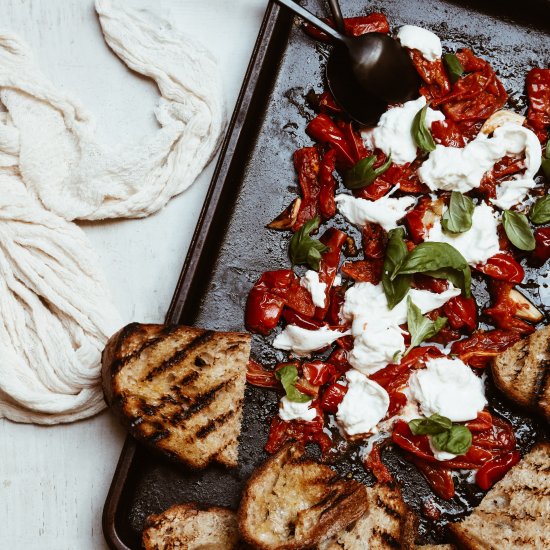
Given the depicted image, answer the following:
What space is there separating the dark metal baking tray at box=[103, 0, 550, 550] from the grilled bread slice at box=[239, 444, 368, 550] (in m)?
0.25

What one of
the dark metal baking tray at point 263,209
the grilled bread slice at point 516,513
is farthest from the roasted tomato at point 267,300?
the grilled bread slice at point 516,513

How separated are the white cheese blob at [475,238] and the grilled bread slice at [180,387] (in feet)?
4.44

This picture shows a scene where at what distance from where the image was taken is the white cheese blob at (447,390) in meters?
4.18

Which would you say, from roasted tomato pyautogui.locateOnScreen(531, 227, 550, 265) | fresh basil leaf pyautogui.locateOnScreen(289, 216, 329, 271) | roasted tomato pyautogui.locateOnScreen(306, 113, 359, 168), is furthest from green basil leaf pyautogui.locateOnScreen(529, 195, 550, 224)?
fresh basil leaf pyautogui.locateOnScreen(289, 216, 329, 271)

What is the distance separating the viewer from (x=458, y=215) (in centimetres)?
426

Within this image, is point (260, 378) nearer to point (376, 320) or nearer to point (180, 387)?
point (180, 387)

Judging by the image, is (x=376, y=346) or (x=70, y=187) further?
(x=70, y=187)

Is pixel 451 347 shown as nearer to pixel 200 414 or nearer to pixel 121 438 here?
pixel 200 414

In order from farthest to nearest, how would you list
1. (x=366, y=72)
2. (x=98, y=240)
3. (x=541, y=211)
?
(x=98, y=240) → (x=541, y=211) → (x=366, y=72)

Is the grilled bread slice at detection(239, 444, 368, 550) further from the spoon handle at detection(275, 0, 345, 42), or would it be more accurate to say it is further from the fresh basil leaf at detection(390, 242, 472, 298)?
the spoon handle at detection(275, 0, 345, 42)

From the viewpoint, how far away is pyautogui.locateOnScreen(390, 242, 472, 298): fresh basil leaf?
407cm

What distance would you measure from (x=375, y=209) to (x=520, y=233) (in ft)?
3.01

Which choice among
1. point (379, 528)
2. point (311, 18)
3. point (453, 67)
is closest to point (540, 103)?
point (453, 67)

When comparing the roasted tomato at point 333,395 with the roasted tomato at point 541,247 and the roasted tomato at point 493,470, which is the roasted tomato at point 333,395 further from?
the roasted tomato at point 541,247
